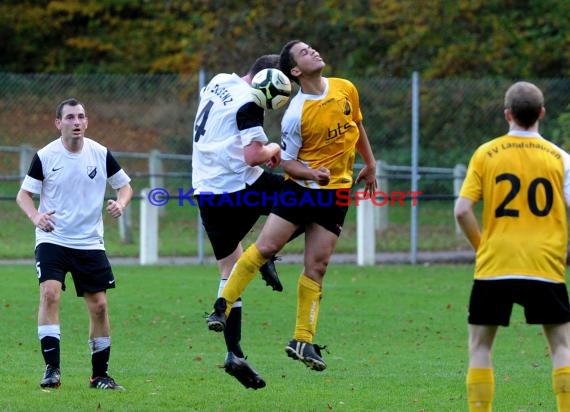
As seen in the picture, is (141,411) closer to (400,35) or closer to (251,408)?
(251,408)

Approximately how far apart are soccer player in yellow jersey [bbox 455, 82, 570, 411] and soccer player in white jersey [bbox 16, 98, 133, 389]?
3.14m

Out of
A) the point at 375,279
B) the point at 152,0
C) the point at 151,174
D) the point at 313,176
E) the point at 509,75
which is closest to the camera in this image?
the point at 313,176

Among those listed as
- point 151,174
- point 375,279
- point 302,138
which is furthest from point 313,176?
point 151,174

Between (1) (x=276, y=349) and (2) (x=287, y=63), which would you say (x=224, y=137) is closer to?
(2) (x=287, y=63)

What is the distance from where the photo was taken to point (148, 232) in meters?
19.1

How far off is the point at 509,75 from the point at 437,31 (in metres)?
1.96

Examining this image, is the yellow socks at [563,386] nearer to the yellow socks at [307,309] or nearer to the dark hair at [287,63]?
the yellow socks at [307,309]

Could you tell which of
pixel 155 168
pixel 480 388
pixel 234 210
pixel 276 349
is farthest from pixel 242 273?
pixel 155 168

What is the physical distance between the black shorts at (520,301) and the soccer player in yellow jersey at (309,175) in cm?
190

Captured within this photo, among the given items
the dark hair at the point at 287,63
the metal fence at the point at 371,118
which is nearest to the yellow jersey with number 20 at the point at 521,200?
the dark hair at the point at 287,63

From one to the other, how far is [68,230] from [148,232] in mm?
9922

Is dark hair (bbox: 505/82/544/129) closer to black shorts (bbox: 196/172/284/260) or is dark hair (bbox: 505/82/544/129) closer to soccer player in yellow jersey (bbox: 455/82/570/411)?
soccer player in yellow jersey (bbox: 455/82/570/411)

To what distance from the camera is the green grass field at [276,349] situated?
8.80 meters

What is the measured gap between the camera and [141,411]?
822 centimetres
